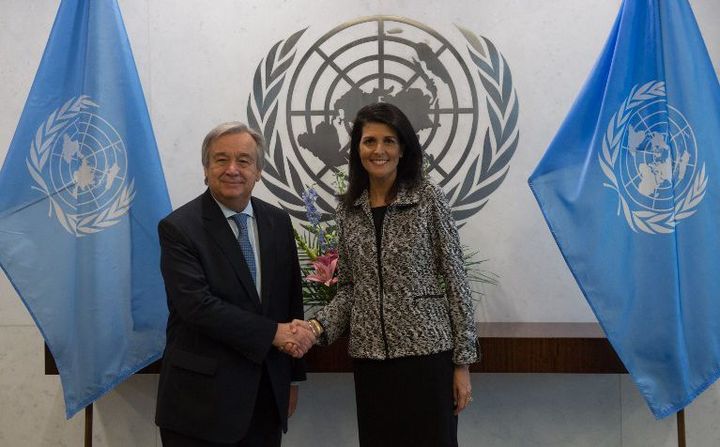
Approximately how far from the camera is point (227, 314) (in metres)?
1.65

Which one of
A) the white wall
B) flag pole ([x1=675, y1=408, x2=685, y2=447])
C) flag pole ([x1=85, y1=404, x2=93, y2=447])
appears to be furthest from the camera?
the white wall

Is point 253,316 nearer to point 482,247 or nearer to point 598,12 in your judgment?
point 482,247

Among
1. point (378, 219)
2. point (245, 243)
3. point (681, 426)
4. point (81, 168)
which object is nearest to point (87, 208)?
point (81, 168)

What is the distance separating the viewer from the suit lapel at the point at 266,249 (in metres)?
Answer: 1.78

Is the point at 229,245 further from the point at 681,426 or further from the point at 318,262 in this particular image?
the point at 681,426

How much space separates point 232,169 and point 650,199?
1.42m

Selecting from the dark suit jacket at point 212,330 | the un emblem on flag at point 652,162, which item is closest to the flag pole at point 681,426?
the un emblem on flag at point 652,162

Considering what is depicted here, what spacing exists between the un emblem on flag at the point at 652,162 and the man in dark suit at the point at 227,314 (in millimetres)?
1193

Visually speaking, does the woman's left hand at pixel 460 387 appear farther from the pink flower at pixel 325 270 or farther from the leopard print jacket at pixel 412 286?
the pink flower at pixel 325 270

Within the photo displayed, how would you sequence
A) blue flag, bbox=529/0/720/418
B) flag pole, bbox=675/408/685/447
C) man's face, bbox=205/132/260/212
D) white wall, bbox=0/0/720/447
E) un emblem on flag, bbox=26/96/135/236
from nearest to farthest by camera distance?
man's face, bbox=205/132/260/212
blue flag, bbox=529/0/720/418
flag pole, bbox=675/408/685/447
un emblem on flag, bbox=26/96/135/236
white wall, bbox=0/0/720/447

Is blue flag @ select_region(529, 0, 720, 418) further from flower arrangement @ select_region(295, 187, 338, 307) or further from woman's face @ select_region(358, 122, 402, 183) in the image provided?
flower arrangement @ select_region(295, 187, 338, 307)

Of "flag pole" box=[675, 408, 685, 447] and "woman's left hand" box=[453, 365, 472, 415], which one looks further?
"flag pole" box=[675, 408, 685, 447]

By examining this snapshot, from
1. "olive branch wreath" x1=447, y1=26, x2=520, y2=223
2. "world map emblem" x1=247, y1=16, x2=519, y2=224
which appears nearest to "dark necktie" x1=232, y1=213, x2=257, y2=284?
"world map emblem" x1=247, y1=16, x2=519, y2=224

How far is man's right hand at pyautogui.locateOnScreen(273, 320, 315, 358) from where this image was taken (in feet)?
5.73
